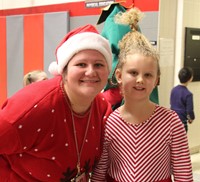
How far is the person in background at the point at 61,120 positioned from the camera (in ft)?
4.08

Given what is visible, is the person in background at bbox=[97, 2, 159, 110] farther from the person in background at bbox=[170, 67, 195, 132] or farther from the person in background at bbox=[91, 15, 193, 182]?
the person in background at bbox=[170, 67, 195, 132]

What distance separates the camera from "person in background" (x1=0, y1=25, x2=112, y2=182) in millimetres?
1242

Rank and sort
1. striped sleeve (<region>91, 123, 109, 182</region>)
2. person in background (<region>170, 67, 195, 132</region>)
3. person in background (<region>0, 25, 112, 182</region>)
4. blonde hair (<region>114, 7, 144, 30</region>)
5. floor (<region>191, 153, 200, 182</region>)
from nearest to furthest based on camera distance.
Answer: person in background (<region>0, 25, 112, 182</region>) < striped sleeve (<region>91, 123, 109, 182</region>) < blonde hair (<region>114, 7, 144, 30</region>) < floor (<region>191, 153, 200, 182</region>) < person in background (<region>170, 67, 195, 132</region>)

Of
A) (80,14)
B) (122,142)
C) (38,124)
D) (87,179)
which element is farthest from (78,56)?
(80,14)

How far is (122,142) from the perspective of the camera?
1432 mm

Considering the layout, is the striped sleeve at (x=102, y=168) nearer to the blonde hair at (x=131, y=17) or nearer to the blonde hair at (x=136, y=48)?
the blonde hair at (x=136, y=48)

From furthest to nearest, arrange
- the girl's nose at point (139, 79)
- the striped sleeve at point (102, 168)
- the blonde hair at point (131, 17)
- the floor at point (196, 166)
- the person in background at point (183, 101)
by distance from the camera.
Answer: the person in background at point (183, 101) → the floor at point (196, 166) → the blonde hair at point (131, 17) → the striped sleeve at point (102, 168) → the girl's nose at point (139, 79)

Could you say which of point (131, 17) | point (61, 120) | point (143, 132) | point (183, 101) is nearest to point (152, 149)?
point (143, 132)

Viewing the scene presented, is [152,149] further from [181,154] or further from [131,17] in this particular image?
[131,17]

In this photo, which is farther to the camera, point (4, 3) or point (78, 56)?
point (4, 3)

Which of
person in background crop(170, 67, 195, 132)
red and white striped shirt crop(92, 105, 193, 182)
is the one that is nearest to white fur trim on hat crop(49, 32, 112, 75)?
red and white striped shirt crop(92, 105, 193, 182)

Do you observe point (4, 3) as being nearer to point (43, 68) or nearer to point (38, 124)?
point (43, 68)

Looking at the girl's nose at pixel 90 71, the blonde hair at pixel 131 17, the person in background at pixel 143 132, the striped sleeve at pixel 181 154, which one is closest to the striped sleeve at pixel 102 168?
the person in background at pixel 143 132

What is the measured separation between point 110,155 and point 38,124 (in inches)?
15.6
